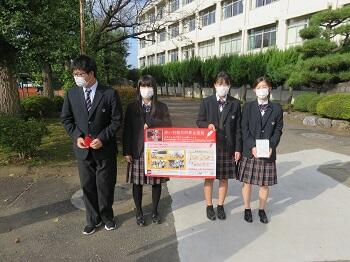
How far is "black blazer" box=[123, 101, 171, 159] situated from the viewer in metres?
3.66

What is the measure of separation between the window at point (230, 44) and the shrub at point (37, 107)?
1822cm

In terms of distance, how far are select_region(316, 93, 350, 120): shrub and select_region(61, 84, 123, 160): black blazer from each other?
9.64 meters

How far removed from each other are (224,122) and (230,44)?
26.4 metres

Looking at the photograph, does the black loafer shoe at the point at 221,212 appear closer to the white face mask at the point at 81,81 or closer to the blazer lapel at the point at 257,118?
the blazer lapel at the point at 257,118

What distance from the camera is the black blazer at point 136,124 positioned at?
366cm

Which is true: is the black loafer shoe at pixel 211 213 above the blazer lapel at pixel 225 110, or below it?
below

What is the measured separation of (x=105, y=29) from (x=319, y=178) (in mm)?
11053

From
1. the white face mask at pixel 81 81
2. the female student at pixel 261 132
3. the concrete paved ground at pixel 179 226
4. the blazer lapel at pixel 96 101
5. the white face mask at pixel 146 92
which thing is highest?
the white face mask at pixel 81 81

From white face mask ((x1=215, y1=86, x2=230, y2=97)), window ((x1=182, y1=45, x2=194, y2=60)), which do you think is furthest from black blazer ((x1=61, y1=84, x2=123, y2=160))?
window ((x1=182, y1=45, x2=194, y2=60))

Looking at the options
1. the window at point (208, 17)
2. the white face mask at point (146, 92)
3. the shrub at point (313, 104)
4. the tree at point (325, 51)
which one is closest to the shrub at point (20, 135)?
the white face mask at point (146, 92)

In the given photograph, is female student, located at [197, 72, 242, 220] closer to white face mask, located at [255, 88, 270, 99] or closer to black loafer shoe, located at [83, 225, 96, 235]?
white face mask, located at [255, 88, 270, 99]

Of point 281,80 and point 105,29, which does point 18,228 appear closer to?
point 105,29

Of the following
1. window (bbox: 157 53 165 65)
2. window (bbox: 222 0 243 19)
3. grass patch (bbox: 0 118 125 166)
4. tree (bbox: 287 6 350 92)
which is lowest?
grass patch (bbox: 0 118 125 166)

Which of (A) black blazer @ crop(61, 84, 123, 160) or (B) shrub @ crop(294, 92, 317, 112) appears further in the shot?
(B) shrub @ crop(294, 92, 317, 112)
